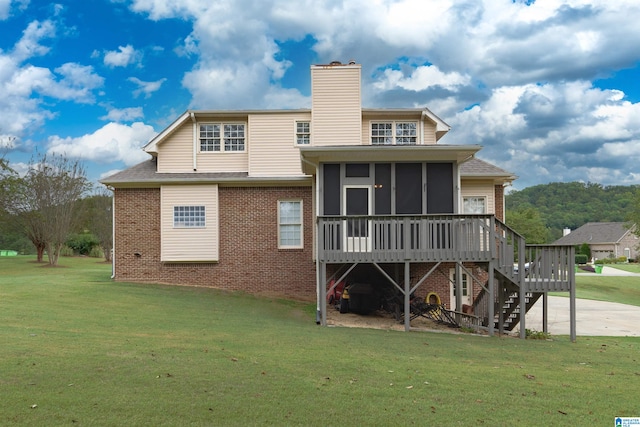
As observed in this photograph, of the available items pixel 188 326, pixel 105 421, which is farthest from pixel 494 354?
pixel 105 421

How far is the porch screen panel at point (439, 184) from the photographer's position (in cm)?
1533

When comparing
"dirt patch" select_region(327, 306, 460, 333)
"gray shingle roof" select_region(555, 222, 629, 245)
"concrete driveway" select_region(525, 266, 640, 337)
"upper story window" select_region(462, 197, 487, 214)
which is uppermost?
"upper story window" select_region(462, 197, 487, 214)

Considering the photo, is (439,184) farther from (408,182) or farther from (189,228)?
(189,228)

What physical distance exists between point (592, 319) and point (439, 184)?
28.4 ft

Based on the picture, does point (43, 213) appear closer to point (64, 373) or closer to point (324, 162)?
point (324, 162)

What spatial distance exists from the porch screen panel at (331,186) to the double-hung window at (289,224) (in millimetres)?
4150

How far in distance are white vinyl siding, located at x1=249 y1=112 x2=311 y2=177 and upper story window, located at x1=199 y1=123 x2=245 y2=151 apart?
1.95ft

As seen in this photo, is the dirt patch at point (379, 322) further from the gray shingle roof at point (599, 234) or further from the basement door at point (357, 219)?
the gray shingle roof at point (599, 234)

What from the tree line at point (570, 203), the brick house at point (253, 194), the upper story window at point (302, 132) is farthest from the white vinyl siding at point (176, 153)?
the tree line at point (570, 203)

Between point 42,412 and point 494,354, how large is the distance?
25.8 feet

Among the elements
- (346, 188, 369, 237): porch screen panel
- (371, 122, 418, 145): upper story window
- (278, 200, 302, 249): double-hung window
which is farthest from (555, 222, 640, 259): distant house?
(346, 188, 369, 237): porch screen panel

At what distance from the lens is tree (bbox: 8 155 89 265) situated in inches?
1257

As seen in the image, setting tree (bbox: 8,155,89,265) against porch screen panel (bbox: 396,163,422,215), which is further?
tree (bbox: 8,155,89,265)

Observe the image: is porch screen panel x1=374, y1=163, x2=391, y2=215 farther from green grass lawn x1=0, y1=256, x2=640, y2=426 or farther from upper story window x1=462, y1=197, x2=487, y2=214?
upper story window x1=462, y1=197, x2=487, y2=214
